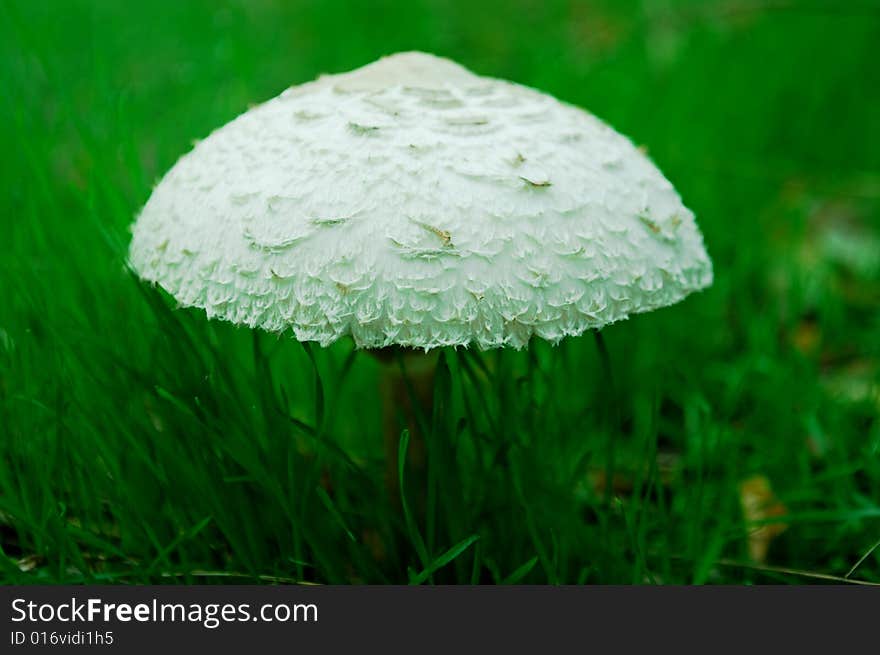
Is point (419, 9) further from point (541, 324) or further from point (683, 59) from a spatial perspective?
point (541, 324)

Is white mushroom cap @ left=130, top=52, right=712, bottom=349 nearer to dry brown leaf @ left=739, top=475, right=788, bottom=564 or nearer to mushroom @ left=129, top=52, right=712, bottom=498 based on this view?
mushroom @ left=129, top=52, right=712, bottom=498

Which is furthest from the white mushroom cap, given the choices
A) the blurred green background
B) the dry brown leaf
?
the dry brown leaf

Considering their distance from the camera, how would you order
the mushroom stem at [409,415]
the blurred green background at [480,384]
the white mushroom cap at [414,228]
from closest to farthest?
the white mushroom cap at [414,228], the blurred green background at [480,384], the mushroom stem at [409,415]

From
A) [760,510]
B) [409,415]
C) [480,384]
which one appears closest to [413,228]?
[480,384]

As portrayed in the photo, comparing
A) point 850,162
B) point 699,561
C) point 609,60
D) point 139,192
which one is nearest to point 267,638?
point 699,561

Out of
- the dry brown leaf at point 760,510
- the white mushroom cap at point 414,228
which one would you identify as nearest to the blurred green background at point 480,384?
the dry brown leaf at point 760,510

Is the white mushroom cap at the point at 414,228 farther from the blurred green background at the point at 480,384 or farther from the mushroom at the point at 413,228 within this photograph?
the blurred green background at the point at 480,384

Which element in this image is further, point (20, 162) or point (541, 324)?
point (20, 162)
